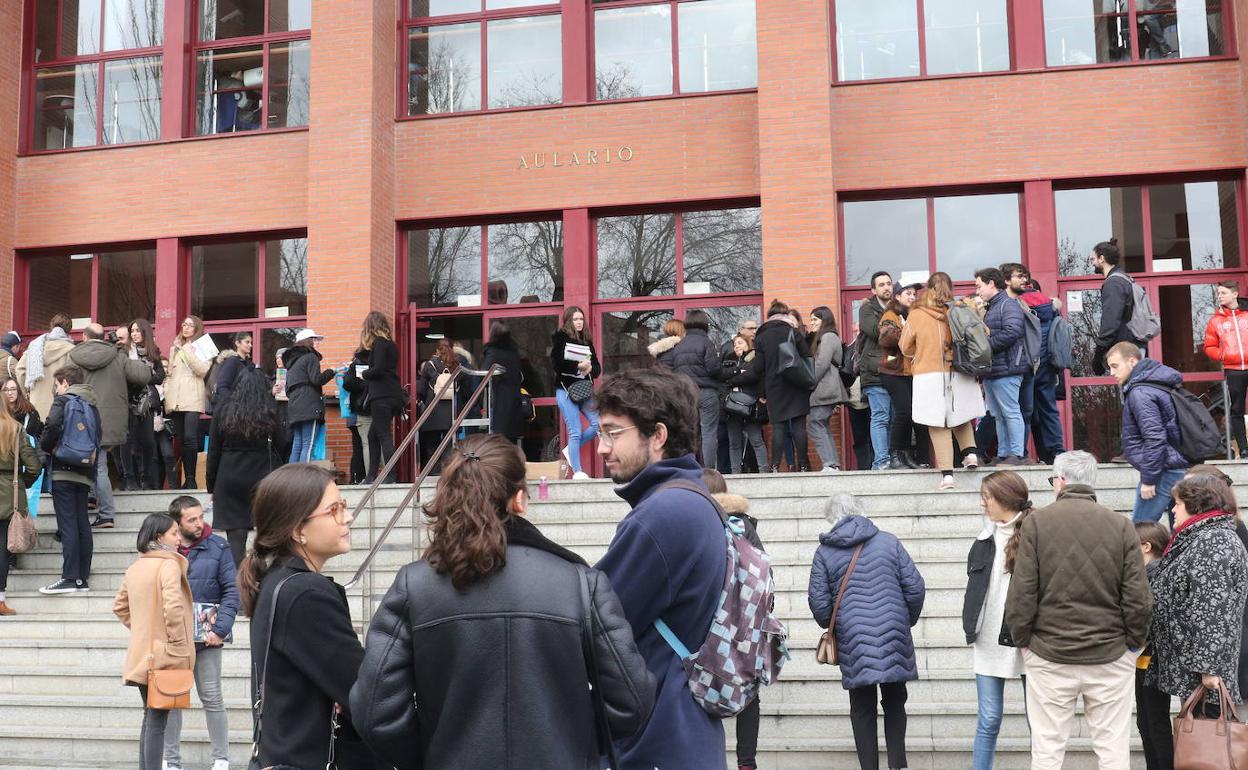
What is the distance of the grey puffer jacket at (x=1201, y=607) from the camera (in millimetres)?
6027

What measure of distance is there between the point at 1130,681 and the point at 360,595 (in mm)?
6221

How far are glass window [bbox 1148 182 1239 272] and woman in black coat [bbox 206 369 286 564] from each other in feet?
36.0

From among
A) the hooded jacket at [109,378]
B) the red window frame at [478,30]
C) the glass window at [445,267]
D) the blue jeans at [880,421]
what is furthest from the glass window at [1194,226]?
the hooded jacket at [109,378]

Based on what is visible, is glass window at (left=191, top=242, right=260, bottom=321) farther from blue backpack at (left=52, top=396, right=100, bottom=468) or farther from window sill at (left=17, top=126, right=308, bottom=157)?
blue backpack at (left=52, top=396, right=100, bottom=468)

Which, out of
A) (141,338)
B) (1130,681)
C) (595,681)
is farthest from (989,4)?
(595,681)

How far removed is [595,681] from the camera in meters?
3.27

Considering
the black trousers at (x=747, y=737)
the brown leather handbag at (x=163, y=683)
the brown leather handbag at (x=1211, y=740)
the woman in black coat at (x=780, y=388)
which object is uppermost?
the woman in black coat at (x=780, y=388)

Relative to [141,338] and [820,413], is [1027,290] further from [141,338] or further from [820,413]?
[141,338]

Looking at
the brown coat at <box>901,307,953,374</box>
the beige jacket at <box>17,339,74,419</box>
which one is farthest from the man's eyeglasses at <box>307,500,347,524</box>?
the beige jacket at <box>17,339,74,419</box>

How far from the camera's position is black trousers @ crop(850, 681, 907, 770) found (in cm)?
688

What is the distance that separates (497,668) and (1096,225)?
47.4 feet

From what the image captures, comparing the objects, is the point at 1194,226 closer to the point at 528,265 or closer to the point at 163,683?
the point at 528,265

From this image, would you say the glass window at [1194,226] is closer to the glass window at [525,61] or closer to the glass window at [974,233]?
the glass window at [974,233]

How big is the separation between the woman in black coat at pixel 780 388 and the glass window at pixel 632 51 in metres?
5.55
